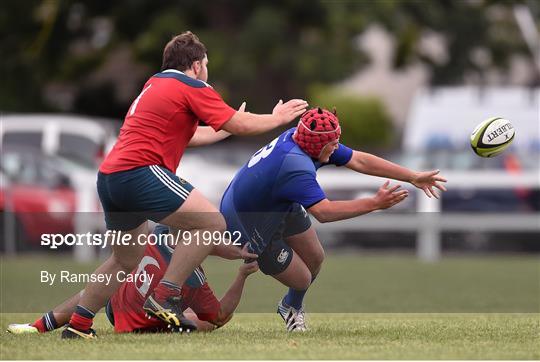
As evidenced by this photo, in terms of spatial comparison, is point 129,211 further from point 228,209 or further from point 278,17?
point 278,17

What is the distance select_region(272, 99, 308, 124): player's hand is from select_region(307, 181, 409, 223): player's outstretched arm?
1.97 ft

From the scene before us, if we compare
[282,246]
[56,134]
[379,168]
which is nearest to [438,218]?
[56,134]

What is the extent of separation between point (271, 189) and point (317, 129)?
1.82ft

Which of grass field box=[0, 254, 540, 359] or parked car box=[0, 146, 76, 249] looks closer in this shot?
grass field box=[0, 254, 540, 359]

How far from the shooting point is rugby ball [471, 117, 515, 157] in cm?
1039

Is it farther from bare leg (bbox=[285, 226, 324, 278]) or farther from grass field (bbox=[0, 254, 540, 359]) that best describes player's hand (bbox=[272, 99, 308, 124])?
grass field (bbox=[0, 254, 540, 359])

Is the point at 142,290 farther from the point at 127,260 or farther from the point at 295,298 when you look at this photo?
the point at 295,298

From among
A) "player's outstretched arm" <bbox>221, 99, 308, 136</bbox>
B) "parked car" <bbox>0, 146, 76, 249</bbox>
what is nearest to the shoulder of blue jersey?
"player's outstretched arm" <bbox>221, 99, 308, 136</bbox>

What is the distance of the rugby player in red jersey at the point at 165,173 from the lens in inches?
354

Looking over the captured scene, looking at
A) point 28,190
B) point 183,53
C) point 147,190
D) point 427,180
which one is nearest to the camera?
point 147,190

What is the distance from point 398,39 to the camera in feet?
105

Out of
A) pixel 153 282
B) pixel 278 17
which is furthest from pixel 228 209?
pixel 278 17

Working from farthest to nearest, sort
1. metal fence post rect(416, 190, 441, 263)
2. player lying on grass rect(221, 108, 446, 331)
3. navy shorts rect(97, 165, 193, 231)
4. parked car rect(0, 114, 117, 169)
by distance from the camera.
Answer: parked car rect(0, 114, 117, 169), metal fence post rect(416, 190, 441, 263), player lying on grass rect(221, 108, 446, 331), navy shorts rect(97, 165, 193, 231)

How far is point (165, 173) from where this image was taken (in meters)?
9.02
